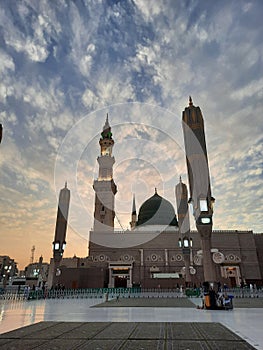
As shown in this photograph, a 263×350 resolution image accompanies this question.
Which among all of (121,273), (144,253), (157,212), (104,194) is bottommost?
(121,273)

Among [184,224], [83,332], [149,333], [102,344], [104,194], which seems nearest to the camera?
[102,344]

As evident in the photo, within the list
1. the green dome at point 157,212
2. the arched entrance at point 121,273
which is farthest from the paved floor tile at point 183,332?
the green dome at point 157,212

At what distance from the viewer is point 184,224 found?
3909 cm

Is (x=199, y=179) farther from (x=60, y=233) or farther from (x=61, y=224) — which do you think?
(x=61, y=224)

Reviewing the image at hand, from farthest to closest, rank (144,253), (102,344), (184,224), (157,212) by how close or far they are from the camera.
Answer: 1. (157,212)
2. (144,253)
3. (184,224)
4. (102,344)

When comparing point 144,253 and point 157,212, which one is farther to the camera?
point 157,212

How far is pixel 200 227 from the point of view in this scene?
22.8 metres

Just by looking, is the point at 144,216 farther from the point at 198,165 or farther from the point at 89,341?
the point at 89,341

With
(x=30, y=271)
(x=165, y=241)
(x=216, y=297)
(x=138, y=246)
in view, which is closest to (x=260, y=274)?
(x=165, y=241)

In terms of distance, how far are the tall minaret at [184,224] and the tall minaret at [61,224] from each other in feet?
58.0

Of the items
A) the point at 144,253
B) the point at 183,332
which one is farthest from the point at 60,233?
the point at 183,332

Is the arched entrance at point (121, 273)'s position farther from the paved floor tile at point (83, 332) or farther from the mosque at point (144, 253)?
the paved floor tile at point (83, 332)

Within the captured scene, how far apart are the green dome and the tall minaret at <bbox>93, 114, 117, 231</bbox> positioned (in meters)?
11.7

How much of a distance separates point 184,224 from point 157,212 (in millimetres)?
32162
